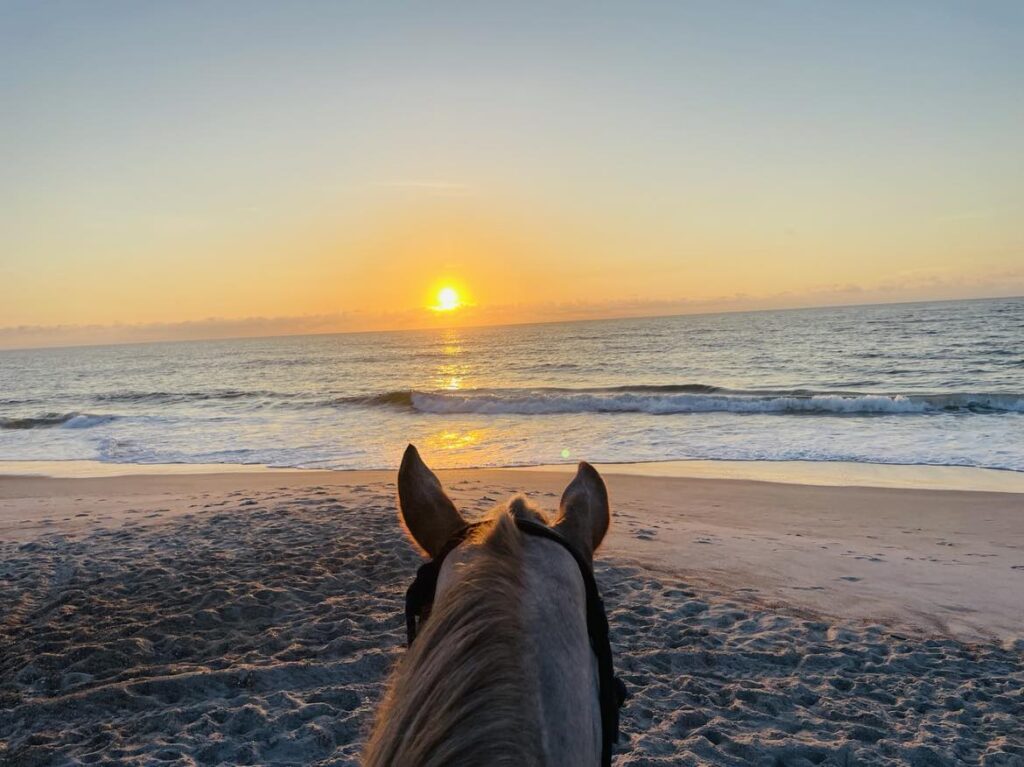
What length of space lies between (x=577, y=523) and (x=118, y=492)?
37.7 ft

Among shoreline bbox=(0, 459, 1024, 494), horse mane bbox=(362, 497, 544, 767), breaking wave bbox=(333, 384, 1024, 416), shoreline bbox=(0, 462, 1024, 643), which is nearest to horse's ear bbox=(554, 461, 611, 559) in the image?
horse mane bbox=(362, 497, 544, 767)

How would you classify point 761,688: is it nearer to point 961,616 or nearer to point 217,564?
point 961,616

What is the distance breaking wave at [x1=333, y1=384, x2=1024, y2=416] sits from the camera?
18875mm

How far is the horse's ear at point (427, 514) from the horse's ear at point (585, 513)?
23 cm

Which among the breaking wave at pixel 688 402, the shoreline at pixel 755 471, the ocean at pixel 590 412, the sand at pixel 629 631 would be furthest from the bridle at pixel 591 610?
the breaking wave at pixel 688 402

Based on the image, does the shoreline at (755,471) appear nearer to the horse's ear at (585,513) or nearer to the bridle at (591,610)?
the horse's ear at (585,513)

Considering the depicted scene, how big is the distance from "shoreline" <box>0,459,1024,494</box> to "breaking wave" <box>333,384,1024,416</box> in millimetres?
7970

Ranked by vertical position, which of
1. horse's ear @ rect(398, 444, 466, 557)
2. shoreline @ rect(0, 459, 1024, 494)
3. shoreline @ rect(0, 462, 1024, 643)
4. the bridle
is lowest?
shoreline @ rect(0, 459, 1024, 494)

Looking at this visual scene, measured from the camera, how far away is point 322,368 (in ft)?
158

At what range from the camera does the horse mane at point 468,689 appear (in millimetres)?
819

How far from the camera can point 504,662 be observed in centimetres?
91

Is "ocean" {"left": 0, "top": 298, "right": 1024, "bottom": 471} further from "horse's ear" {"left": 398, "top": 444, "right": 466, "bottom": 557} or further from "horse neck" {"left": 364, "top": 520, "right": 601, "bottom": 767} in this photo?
"horse neck" {"left": 364, "top": 520, "right": 601, "bottom": 767}

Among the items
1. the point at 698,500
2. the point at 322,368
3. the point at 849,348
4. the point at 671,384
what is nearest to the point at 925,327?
the point at 849,348

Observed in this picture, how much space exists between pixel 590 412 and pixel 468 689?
20854mm
